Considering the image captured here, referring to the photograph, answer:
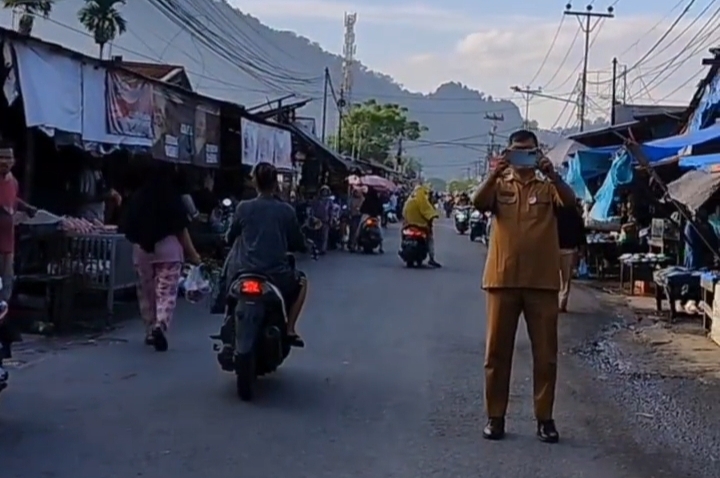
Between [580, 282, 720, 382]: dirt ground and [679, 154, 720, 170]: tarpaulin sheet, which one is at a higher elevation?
[679, 154, 720, 170]: tarpaulin sheet

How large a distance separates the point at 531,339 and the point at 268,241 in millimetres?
2379

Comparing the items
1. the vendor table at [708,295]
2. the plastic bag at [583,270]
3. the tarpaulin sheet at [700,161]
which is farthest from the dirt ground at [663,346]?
the plastic bag at [583,270]

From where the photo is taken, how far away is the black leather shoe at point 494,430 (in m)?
7.64

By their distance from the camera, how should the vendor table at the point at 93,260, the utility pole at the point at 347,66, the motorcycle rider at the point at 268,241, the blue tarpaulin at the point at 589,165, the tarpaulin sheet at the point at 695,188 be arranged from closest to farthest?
the motorcycle rider at the point at 268,241 < the vendor table at the point at 93,260 < the tarpaulin sheet at the point at 695,188 < the blue tarpaulin at the point at 589,165 < the utility pole at the point at 347,66

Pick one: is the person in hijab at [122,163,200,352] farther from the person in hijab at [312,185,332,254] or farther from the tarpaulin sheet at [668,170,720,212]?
the person in hijab at [312,185,332,254]

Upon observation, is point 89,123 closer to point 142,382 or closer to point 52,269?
point 52,269

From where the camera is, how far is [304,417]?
26.7 ft

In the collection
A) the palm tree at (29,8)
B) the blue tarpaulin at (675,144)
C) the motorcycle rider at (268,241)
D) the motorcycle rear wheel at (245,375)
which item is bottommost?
the motorcycle rear wheel at (245,375)

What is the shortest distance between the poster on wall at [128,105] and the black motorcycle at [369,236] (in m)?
15.0

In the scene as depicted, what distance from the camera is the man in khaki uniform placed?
299 inches

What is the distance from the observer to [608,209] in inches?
801

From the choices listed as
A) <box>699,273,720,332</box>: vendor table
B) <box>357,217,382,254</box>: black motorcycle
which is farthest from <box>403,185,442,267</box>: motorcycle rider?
<box>699,273,720,332</box>: vendor table

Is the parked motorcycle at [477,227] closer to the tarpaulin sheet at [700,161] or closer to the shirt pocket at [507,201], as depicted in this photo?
the tarpaulin sheet at [700,161]

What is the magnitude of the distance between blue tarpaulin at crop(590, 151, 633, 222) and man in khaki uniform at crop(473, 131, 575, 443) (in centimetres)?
1086
